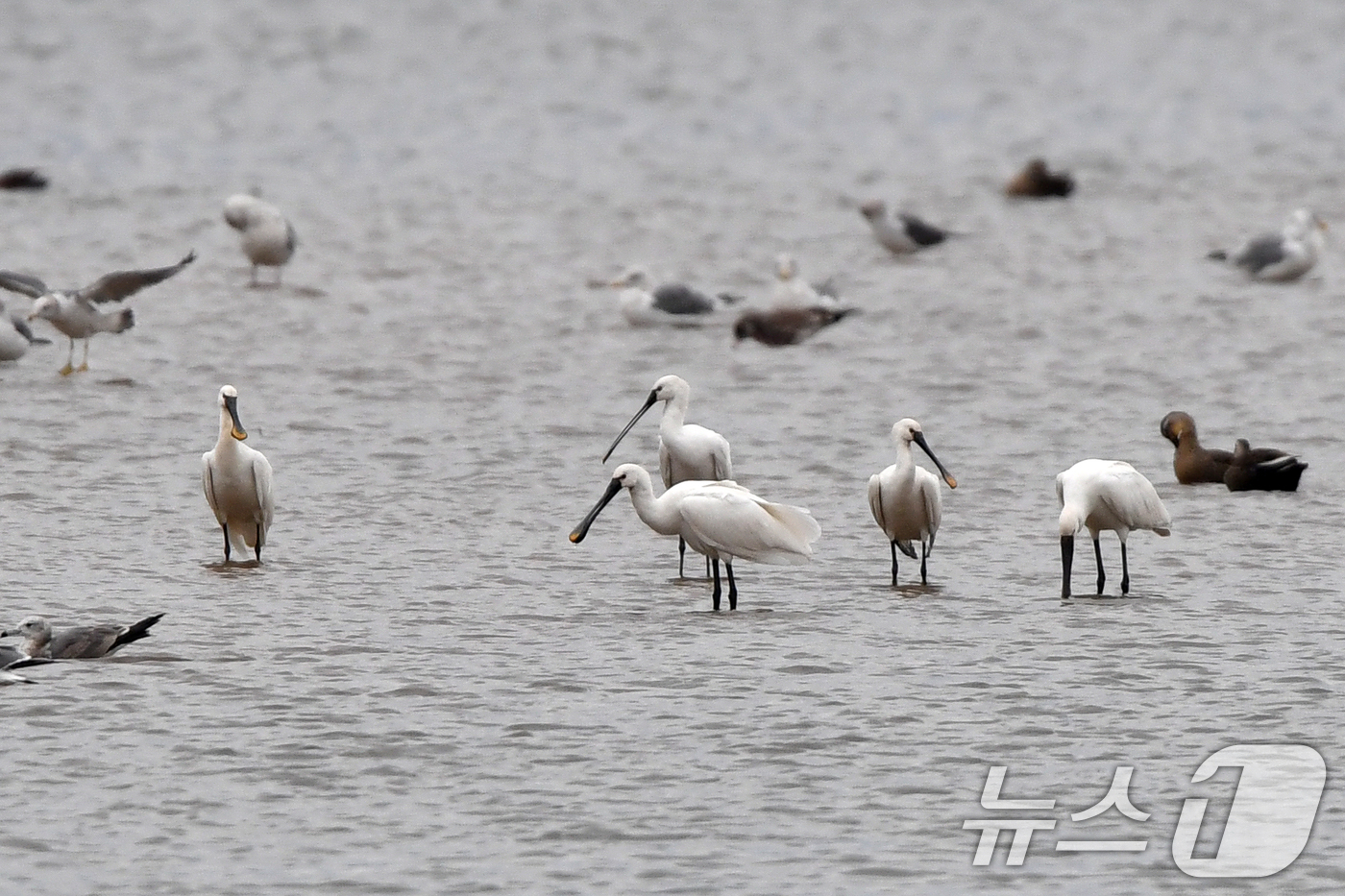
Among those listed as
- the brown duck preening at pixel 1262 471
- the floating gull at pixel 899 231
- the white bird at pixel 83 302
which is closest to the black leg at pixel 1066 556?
the brown duck preening at pixel 1262 471

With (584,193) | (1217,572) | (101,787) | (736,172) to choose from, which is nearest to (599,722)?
(101,787)

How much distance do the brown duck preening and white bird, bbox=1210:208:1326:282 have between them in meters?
10.9

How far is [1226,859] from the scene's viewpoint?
8547mm

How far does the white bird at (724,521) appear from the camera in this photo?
40.5 feet

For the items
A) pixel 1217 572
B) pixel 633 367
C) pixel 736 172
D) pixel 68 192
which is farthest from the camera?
pixel 736 172

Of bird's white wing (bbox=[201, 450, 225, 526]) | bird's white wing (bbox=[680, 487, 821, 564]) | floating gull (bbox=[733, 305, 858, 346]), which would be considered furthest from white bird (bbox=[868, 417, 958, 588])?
floating gull (bbox=[733, 305, 858, 346])

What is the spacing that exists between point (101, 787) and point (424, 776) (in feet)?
3.70

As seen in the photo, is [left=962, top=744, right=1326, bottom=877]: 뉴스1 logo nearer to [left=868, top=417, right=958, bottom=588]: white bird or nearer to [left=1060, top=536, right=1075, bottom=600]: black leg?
[left=1060, top=536, right=1075, bottom=600]: black leg

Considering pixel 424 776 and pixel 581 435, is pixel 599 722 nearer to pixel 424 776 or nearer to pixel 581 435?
pixel 424 776

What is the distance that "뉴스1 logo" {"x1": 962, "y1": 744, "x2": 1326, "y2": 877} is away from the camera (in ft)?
28.1

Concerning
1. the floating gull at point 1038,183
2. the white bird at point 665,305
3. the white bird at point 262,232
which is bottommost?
the white bird at point 665,305

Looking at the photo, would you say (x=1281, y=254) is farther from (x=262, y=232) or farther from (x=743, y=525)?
(x=743, y=525)

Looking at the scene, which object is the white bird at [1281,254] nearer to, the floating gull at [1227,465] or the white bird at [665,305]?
the white bird at [665,305]

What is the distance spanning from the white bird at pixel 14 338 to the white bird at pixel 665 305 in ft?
18.1
